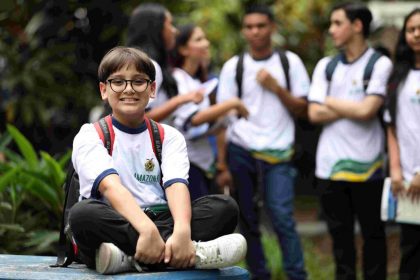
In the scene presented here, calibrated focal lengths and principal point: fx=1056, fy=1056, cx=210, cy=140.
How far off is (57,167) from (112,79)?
2.61 metres

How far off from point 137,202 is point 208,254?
0.47m

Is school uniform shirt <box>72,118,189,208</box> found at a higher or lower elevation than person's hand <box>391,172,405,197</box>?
higher

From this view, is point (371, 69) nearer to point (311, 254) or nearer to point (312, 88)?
point (312, 88)

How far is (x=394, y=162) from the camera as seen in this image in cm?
661

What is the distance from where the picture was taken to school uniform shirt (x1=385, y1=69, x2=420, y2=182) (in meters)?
6.54

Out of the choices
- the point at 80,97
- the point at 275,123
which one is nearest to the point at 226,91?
the point at 275,123

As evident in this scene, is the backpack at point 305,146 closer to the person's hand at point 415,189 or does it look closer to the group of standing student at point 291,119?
the group of standing student at point 291,119

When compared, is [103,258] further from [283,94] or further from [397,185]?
[283,94]

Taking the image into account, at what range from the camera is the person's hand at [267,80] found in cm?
720

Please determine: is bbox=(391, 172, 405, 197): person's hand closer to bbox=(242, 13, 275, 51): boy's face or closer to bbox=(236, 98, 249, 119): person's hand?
bbox=(236, 98, 249, 119): person's hand

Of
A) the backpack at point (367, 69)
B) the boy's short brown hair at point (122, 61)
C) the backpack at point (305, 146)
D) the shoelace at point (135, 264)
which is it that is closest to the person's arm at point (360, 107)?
the backpack at point (367, 69)

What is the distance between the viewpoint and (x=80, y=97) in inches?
456

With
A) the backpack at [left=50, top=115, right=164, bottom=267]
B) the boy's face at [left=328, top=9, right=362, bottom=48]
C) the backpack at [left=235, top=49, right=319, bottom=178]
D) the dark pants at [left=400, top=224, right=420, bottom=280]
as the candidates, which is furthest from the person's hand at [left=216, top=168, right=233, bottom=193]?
the backpack at [left=235, top=49, right=319, bottom=178]

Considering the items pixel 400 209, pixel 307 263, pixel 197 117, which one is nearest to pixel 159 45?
pixel 197 117
